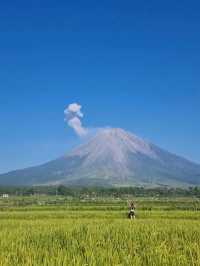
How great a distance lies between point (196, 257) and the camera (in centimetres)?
890

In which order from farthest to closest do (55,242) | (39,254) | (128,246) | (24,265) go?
(55,242) → (128,246) → (39,254) → (24,265)

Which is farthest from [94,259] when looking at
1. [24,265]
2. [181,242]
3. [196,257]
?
[181,242]

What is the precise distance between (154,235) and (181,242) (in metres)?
1.85

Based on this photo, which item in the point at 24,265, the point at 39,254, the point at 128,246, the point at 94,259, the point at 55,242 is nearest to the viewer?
the point at 24,265

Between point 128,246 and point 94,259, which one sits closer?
point 94,259

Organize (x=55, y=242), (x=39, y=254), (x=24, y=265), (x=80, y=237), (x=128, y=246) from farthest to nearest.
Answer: (x=80, y=237) < (x=55, y=242) < (x=128, y=246) < (x=39, y=254) < (x=24, y=265)

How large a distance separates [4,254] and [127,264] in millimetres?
2479

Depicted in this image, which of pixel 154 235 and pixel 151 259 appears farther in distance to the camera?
pixel 154 235

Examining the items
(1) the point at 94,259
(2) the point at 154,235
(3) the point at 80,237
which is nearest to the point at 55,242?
(3) the point at 80,237

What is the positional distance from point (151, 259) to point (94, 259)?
0.87 meters

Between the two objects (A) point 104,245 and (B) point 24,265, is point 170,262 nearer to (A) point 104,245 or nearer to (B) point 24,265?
(B) point 24,265

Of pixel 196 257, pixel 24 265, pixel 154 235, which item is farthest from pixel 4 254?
pixel 154 235

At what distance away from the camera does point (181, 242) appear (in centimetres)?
1159

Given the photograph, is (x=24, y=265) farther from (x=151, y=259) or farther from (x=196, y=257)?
(x=196, y=257)
